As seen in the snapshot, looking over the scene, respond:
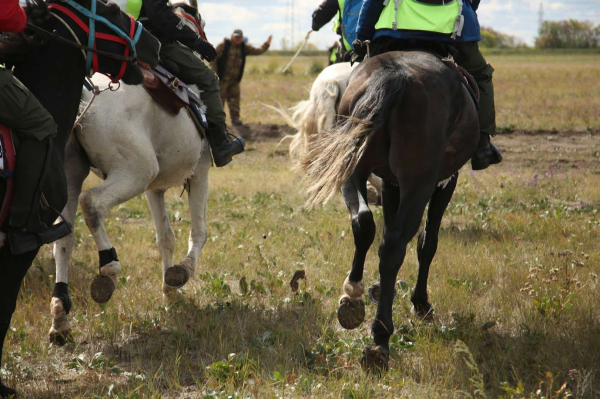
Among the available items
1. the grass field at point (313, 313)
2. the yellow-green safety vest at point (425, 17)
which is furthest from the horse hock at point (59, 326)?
the yellow-green safety vest at point (425, 17)

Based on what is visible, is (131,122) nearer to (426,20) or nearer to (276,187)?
(426,20)

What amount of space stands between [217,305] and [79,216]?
165 inches

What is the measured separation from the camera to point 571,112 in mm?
18062

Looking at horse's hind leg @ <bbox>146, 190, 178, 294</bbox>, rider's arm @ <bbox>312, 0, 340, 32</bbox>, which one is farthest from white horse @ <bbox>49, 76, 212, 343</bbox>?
rider's arm @ <bbox>312, 0, 340, 32</bbox>

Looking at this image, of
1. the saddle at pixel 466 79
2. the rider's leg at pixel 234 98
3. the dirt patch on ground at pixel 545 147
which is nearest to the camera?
the saddle at pixel 466 79

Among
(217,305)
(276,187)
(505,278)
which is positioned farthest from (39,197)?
(276,187)

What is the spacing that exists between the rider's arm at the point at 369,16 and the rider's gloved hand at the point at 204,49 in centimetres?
130

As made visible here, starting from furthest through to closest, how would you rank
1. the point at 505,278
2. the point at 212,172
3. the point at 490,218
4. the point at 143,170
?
the point at 212,172, the point at 490,218, the point at 505,278, the point at 143,170

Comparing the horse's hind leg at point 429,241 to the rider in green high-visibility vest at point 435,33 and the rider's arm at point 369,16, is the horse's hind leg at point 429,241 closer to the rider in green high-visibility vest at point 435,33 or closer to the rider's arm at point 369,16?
the rider in green high-visibility vest at point 435,33

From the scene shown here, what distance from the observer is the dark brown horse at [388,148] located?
434 centimetres

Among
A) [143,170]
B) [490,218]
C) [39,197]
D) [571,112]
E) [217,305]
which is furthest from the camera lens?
[571,112]

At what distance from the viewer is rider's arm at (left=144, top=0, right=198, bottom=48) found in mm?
5246

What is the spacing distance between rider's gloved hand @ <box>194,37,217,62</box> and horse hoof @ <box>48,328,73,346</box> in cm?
254

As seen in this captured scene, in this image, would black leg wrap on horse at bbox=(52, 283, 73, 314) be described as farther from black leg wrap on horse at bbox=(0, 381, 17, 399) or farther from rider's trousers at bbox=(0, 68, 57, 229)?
rider's trousers at bbox=(0, 68, 57, 229)
